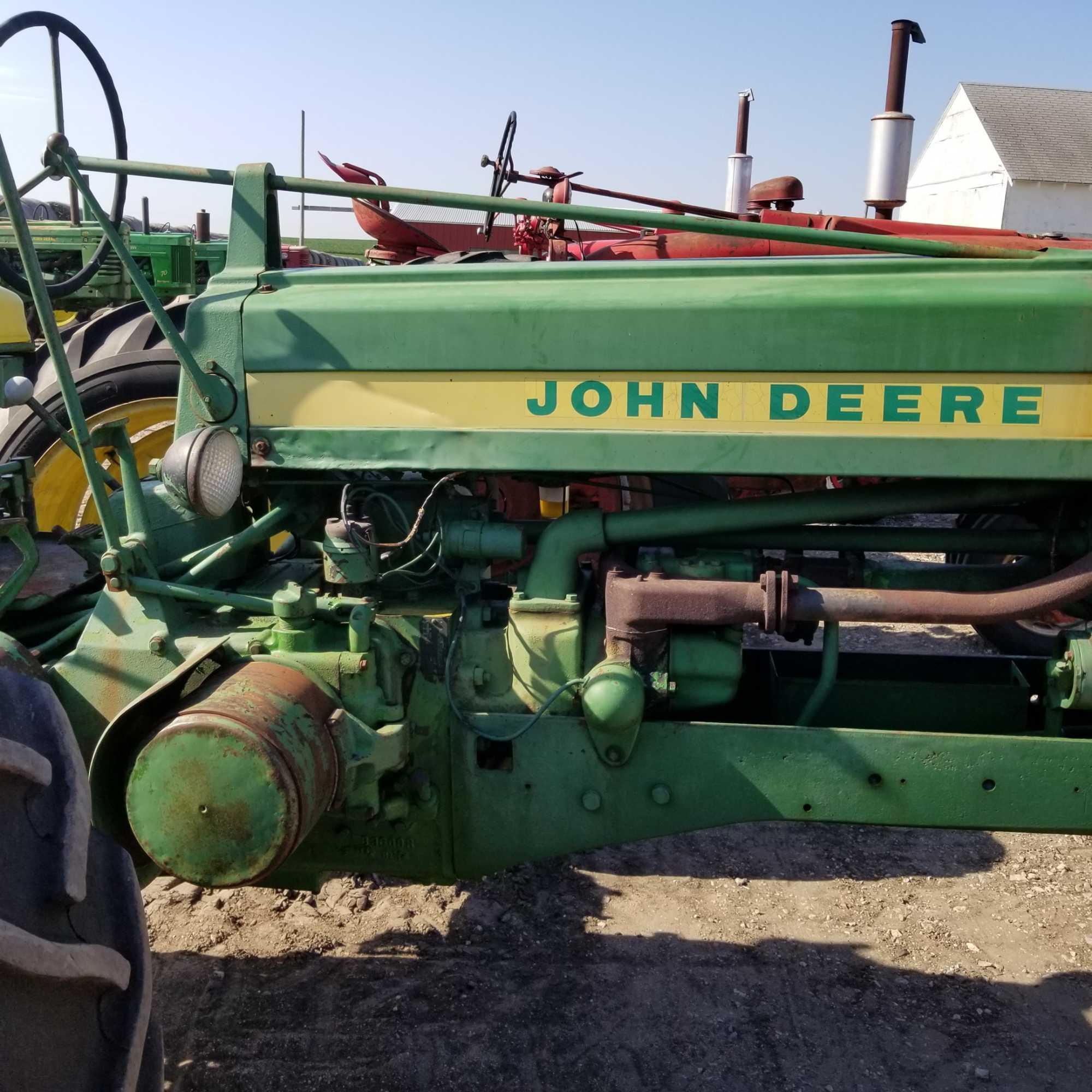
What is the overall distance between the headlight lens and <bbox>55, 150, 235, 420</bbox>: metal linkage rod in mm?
130

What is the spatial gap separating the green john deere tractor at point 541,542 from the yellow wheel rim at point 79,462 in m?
1.87

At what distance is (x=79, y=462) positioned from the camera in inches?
175

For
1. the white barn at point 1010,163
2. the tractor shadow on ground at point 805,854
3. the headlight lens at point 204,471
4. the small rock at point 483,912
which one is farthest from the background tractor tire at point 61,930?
the white barn at point 1010,163

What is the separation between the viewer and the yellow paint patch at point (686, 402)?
2.14 m

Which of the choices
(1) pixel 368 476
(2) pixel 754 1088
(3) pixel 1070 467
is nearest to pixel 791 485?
(3) pixel 1070 467

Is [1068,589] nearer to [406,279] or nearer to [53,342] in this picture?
[406,279]

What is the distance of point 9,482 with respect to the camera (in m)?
2.71

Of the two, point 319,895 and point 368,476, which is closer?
point 368,476

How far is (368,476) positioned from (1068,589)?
5.07ft

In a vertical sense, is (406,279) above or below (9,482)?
above

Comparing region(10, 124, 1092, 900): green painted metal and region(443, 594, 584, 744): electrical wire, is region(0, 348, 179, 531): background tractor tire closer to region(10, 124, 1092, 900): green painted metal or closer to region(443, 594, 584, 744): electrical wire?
region(10, 124, 1092, 900): green painted metal

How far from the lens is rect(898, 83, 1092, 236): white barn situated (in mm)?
25406

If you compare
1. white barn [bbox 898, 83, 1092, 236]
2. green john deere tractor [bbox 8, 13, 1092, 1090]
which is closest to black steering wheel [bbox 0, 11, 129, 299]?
green john deere tractor [bbox 8, 13, 1092, 1090]

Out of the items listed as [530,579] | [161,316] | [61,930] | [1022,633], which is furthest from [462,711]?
[1022,633]
